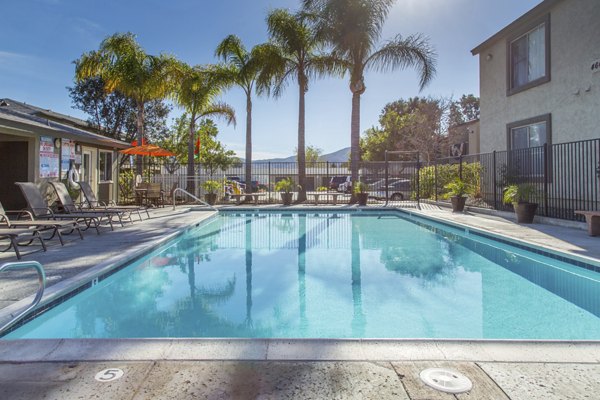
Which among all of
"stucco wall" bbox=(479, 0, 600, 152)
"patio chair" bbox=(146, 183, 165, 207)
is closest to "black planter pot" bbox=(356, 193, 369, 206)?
"stucco wall" bbox=(479, 0, 600, 152)

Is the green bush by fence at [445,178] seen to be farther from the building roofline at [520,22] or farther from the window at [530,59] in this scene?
the building roofline at [520,22]

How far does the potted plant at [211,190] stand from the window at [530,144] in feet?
36.0

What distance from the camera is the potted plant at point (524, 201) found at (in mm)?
9648

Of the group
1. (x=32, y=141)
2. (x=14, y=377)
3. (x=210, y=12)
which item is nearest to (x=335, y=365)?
(x=14, y=377)

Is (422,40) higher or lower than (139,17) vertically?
lower

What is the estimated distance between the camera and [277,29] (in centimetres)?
1628

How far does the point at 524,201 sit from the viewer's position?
32.6 feet

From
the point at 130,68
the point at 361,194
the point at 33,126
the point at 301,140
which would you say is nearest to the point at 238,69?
the point at 301,140

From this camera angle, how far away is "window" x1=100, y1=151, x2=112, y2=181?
48.4ft

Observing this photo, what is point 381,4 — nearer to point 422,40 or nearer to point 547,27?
point 422,40

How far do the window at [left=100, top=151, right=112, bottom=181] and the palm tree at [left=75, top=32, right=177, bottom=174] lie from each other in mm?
1313

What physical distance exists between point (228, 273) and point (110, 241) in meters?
2.49

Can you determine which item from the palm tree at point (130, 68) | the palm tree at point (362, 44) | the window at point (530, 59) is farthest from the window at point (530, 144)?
the palm tree at point (130, 68)

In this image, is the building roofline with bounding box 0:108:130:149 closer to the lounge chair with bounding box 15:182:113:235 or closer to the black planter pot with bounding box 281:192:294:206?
the lounge chair with bounding box 15:182:113:235
